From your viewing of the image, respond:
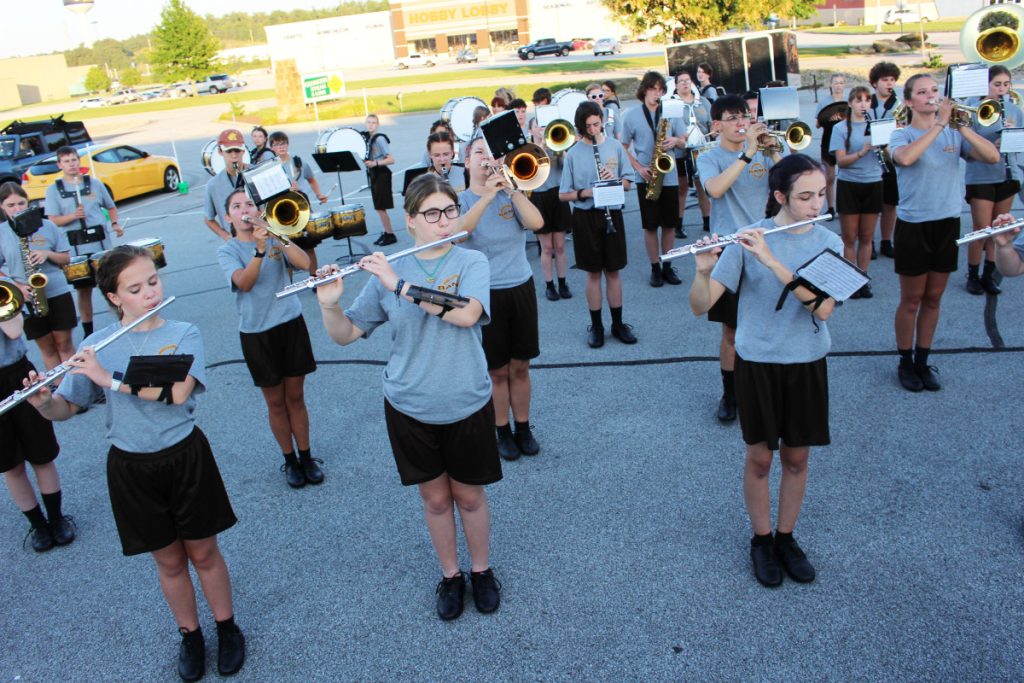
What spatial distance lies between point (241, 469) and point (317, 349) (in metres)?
2.38

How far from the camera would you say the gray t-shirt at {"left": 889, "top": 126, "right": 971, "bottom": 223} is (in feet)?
17.0

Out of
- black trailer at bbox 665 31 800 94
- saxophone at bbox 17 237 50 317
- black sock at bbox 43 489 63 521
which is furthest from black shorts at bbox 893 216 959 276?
black trailer at bbox 665 31 800 94

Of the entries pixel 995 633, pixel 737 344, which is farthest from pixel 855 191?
pixel 995 633

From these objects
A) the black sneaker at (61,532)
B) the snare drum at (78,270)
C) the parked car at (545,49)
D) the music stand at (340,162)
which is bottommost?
the black sneaker at (61,532)

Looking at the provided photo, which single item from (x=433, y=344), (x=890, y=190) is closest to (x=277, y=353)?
(x=433, y=344)

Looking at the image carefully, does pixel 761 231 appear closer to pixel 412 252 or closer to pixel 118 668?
pixel 412 252

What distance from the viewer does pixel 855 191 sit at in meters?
7.19

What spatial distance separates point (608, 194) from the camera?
20.5ft

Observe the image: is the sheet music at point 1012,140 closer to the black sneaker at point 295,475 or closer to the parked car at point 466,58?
the black sneaker at point 295,475

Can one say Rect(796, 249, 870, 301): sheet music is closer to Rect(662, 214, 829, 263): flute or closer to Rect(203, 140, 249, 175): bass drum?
Rect(662, 214, 829, 263): flute

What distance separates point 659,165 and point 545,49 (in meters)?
56.6

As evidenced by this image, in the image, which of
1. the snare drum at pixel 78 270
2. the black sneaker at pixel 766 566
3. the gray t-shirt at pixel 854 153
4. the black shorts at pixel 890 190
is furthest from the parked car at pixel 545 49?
the black sneaker at pixel 766 566

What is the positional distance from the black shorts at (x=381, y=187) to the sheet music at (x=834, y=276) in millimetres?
9060

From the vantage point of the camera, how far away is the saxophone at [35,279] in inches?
225
